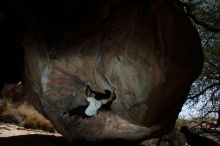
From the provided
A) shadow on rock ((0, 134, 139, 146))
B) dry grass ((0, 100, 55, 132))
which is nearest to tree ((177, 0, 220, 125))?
dry grass ((0, 100, 55, 132))

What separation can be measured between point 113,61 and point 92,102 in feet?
2.11

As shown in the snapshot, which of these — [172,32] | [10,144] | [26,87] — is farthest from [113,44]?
[10,144]

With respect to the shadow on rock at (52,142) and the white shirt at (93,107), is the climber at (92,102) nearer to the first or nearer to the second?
the white shirt at (93,107)

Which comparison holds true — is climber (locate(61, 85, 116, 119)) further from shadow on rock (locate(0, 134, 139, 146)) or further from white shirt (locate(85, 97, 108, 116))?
shadow on rock (locate(0, 134, 139, 146))

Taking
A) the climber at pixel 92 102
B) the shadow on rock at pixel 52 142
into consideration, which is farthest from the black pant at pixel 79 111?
the shadow on rock at pixel 52 142

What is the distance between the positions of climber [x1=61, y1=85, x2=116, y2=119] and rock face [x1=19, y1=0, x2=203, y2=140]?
0.22 ft

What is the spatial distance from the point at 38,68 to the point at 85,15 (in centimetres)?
100

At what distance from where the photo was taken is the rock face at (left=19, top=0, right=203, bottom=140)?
21.0 ft

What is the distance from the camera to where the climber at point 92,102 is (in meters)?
6.34

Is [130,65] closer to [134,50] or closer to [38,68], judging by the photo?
[134,50]

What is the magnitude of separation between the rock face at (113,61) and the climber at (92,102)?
68mm

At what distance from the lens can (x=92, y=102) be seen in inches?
250

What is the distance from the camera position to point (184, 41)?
6.67 metres

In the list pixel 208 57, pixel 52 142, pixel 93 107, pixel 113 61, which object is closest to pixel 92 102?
pixel 93 107
